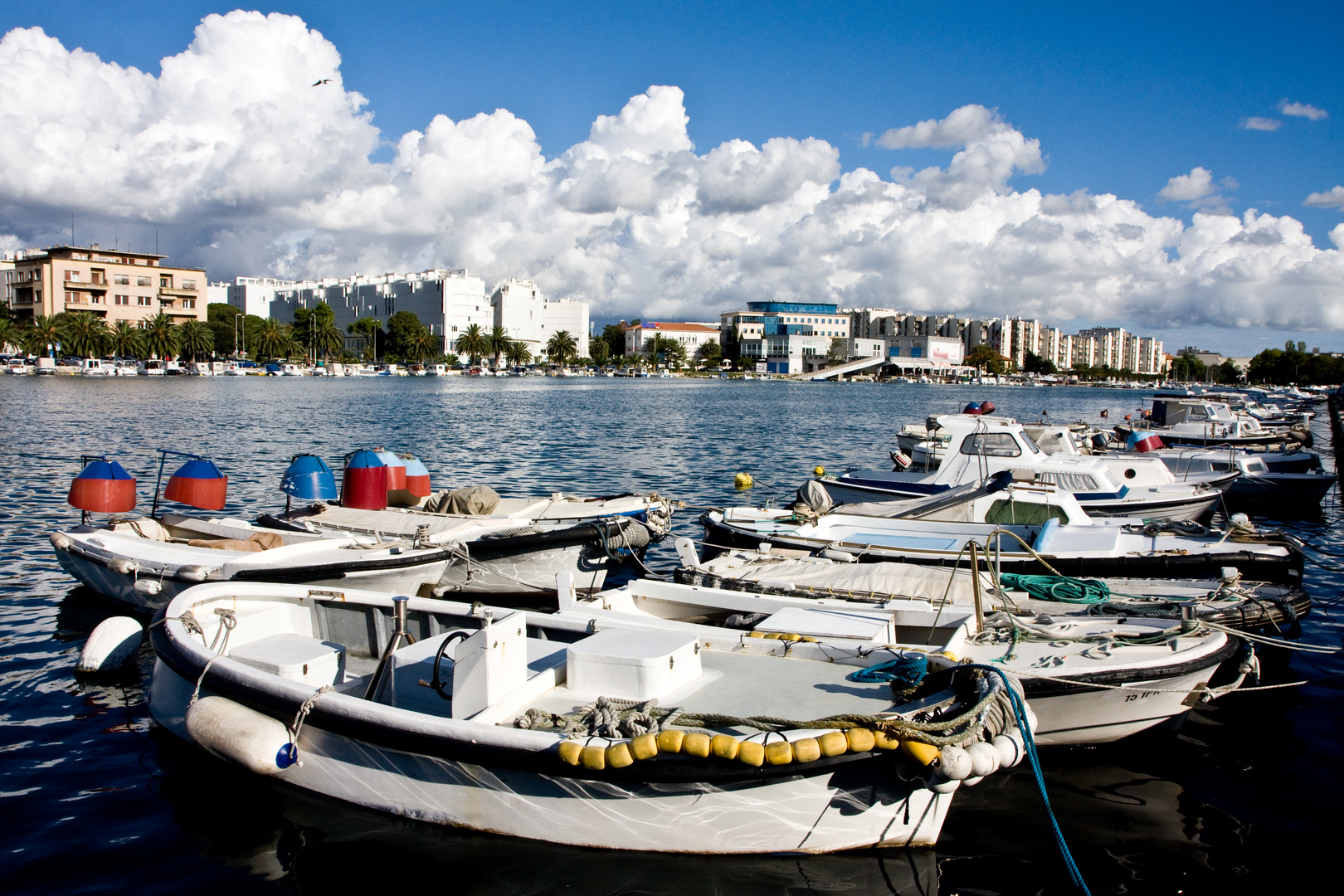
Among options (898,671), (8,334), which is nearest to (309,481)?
(898,671)

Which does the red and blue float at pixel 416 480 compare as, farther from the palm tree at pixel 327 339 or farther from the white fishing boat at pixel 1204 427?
the palm tree at pixel 327 339

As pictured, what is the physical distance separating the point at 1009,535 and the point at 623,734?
889 cm

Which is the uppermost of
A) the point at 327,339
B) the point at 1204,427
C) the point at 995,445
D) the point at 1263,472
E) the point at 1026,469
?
the point at 327,339

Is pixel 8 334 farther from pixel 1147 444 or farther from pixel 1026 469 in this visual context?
pixel 1026 469

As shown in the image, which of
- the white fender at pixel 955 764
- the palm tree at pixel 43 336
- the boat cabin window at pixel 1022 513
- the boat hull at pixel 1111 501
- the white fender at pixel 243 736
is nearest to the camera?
the white fender at pixel 955 764

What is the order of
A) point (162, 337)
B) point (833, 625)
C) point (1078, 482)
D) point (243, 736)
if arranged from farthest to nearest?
point (162, 337) < point (1078, 482) < point (833, 625) < point (243, 736)

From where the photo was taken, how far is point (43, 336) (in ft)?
388

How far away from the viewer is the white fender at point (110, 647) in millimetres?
10812

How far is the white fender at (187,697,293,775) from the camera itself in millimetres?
7273

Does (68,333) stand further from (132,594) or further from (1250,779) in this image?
(1250,779)

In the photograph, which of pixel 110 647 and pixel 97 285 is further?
pixel 97 285

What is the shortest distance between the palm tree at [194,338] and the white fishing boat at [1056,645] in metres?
142

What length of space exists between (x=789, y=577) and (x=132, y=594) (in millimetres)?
9675

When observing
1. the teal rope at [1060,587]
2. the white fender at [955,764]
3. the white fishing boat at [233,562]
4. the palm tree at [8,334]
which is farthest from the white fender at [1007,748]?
the palm tree at [8,334]
